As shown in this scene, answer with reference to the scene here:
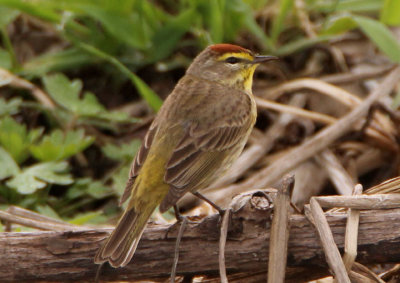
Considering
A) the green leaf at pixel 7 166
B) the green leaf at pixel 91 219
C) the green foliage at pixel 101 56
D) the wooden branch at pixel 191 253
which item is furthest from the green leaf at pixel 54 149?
the wooden branch at pixel 191 253

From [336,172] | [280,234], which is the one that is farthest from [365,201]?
[336,172]

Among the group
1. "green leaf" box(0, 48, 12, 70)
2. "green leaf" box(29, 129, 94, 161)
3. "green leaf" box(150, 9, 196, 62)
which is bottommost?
"green leaf" box(29, 129, 94, 161)

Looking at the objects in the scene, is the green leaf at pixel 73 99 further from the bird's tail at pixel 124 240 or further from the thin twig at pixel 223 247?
the thin twig at pixel 223 247

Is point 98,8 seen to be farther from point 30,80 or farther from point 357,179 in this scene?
point 357,179

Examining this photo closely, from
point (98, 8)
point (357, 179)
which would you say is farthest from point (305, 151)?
point (98, 8)

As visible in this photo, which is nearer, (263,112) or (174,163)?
(174,163)

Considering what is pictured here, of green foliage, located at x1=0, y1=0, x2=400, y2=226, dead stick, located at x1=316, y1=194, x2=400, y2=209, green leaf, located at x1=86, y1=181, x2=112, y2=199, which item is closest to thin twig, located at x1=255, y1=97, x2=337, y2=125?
green foliage, located at x1=0, y1=0, x2=400, y2=226

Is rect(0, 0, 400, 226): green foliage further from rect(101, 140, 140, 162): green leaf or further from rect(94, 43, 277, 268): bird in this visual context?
rect(94, 43, 277, 268): bird

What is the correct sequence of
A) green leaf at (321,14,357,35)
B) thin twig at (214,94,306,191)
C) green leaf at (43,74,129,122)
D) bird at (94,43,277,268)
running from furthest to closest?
green leaf at (321,14,357,35), green leaf at (43,74,129,122), thin twig at (214,94,306,191), bird at (94,43,277,268)
